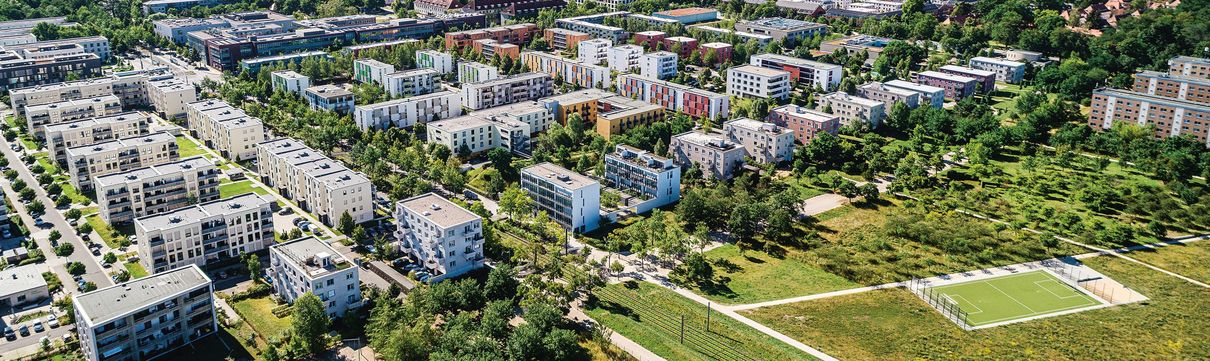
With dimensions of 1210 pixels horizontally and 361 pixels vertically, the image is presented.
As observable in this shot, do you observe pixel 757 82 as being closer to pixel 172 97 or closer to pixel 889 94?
pixel 889 94

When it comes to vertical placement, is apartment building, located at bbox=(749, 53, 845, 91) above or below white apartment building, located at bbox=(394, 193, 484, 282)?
above

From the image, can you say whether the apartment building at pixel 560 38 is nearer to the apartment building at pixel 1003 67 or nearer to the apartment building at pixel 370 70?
the apartment building at pixel 370 70

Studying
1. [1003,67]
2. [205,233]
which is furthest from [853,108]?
[205,233]

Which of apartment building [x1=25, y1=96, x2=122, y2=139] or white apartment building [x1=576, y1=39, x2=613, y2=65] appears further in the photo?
white apartment building [x1=576, y1=39, x2=613, y2=65]

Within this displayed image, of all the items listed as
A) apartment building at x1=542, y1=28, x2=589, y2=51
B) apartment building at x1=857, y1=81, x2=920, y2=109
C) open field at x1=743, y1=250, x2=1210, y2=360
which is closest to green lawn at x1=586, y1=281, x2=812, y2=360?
open field at x1=743, y1=250, x2=1210, y2=360

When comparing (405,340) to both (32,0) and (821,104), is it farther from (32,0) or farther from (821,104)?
(32,0)

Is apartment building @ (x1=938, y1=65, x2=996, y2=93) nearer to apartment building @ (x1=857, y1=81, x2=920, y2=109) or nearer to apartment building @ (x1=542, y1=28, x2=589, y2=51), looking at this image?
apartment building @ (x1=857, y1=81, x2=920, y2=109)

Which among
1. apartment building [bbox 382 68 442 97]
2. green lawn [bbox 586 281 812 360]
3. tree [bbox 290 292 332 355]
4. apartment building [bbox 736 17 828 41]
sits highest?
apartment building [bbox 736 17 828 41]
